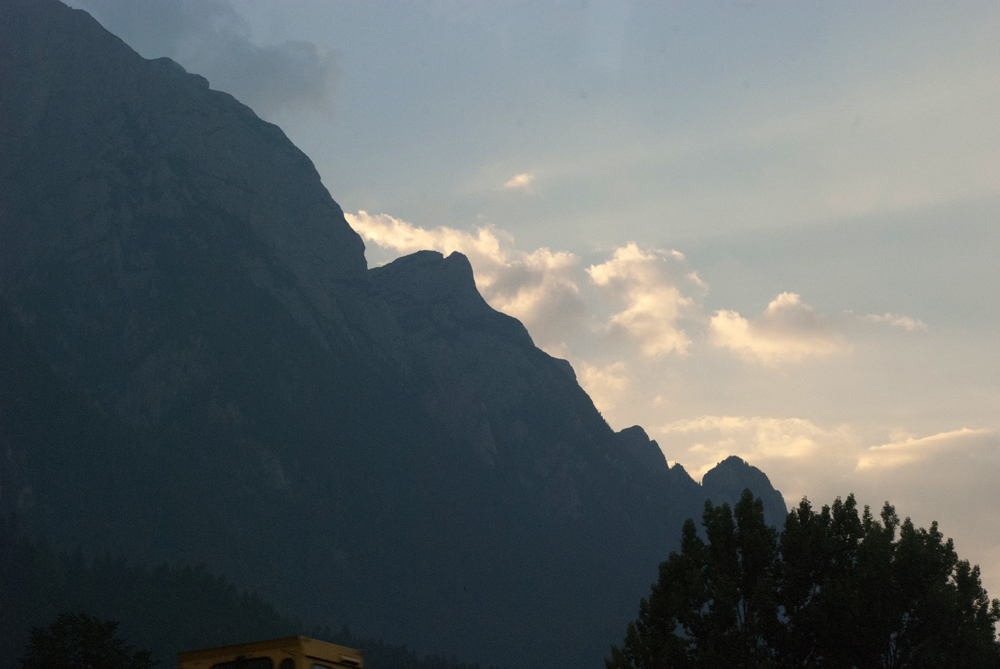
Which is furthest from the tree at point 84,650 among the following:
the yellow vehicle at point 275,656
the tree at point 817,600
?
the yellow vehicle at point 275,656

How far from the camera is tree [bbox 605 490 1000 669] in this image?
30.2 meters

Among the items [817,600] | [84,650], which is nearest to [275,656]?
[817,600]

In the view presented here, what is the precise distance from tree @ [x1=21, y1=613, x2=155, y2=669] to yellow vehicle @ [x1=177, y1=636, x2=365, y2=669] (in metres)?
50.5

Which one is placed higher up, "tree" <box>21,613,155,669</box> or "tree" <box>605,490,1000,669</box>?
"tree" <box>605,490,1000,669</box>

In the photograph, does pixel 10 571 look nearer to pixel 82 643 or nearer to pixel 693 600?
pixel 82 643

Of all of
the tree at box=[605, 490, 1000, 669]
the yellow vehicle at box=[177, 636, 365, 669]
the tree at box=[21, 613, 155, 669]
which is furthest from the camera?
the tree at box=[21, 613, 155, 669]

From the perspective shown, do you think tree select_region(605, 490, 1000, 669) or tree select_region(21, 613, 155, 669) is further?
tree select_region(21, 613, 155, 669)

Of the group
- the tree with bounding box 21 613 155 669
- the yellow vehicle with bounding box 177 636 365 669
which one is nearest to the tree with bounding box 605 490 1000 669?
the yellow vehicle with bounding box 177 636 365 669

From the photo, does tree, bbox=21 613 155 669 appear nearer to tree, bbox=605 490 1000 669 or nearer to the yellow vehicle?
tree, bbox=605 490 1000 669

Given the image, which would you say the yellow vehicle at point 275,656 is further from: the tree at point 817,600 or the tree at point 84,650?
the tree at point 84,650

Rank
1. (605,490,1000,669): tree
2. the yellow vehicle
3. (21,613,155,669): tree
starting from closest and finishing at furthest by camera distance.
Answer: the yellow vehicle, (605,490,1000,669): tree, (21,613,155,669): tree

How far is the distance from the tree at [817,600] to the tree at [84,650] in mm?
41121

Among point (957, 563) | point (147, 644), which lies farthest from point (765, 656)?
point (147, 644)

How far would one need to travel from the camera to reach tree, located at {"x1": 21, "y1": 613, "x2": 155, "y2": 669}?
196 ft
